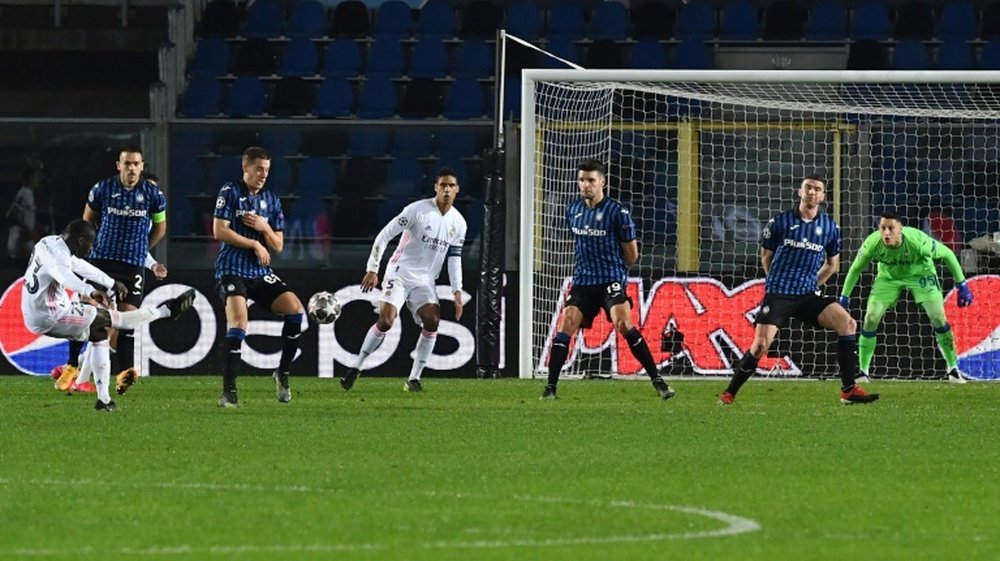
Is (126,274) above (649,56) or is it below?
below

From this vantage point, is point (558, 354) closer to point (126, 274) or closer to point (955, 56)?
point (126, 274)

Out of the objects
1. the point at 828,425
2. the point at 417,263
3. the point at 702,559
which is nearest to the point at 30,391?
the point at 417,263

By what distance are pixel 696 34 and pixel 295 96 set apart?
17.1 ft

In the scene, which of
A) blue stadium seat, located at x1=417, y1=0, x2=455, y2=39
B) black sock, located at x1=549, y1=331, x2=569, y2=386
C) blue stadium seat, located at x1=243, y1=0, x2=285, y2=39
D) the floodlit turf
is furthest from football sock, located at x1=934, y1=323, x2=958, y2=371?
blue stadium seat, located at x1=243, y1=0, x2=285, y2=39

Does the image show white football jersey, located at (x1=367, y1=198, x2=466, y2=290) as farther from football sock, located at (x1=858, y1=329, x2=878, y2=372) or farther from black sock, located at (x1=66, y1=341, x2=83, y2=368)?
football sock, located at (x1=858, y1=329, x2=878, y2=372)

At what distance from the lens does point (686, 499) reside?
26.9ft

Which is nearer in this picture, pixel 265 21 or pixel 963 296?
pixel 963 296

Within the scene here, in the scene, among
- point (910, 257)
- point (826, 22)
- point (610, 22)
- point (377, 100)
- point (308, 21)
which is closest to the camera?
point (910, 257)

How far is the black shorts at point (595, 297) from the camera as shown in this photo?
51.5 ft

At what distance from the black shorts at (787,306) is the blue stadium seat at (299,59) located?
431 inches

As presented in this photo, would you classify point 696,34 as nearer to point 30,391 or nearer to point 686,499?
point 30,391

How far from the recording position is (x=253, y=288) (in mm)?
14648

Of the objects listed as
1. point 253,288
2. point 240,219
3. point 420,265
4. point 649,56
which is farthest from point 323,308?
point 649,56

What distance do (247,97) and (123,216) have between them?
28.0 feet
